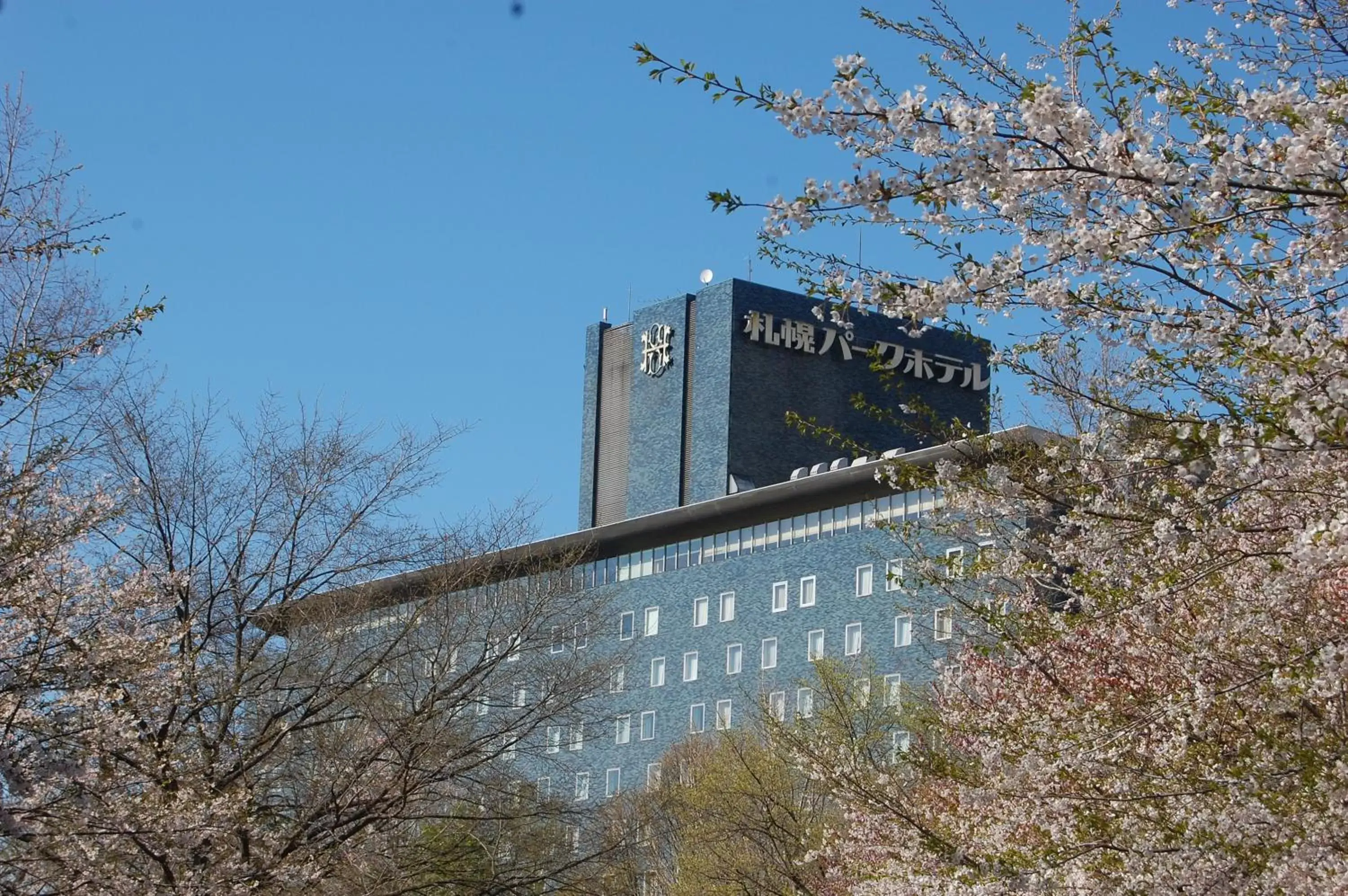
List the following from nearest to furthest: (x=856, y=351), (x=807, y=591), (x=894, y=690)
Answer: (x=894, y=690), (x=807, y=591), (x=856, y=351)

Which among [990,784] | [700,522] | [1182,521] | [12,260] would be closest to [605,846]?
[990,784]

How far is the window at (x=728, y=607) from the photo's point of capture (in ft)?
252

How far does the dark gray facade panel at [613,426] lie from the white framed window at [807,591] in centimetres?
1773

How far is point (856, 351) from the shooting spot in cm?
8912

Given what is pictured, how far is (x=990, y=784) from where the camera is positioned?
47.1 ft

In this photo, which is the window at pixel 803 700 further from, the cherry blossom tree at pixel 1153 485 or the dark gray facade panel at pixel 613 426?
the cherry blossom tree at pixel 1153 485

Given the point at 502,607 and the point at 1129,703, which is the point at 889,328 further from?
the point at 1129,703

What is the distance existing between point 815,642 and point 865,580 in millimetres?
3414

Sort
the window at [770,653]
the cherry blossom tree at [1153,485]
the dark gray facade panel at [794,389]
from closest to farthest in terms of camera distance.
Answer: the cherry blossom tree at [1153,485] → the window at [770,653] → the dark gray facade panel at [794,389]

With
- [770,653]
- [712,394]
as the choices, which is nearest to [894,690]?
[770,653]

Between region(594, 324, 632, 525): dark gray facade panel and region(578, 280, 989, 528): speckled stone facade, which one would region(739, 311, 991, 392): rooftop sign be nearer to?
region(578, 280, 989, 528): speckled stone facade

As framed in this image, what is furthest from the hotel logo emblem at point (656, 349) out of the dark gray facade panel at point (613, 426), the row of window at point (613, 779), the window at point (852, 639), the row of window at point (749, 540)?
the window at point (852, 639)

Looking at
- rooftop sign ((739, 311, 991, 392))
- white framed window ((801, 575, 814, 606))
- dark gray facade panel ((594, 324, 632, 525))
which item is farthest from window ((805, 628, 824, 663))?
dark gray facade panel ((594, 324, 632, 525))

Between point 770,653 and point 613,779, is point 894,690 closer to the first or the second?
point 770,653
